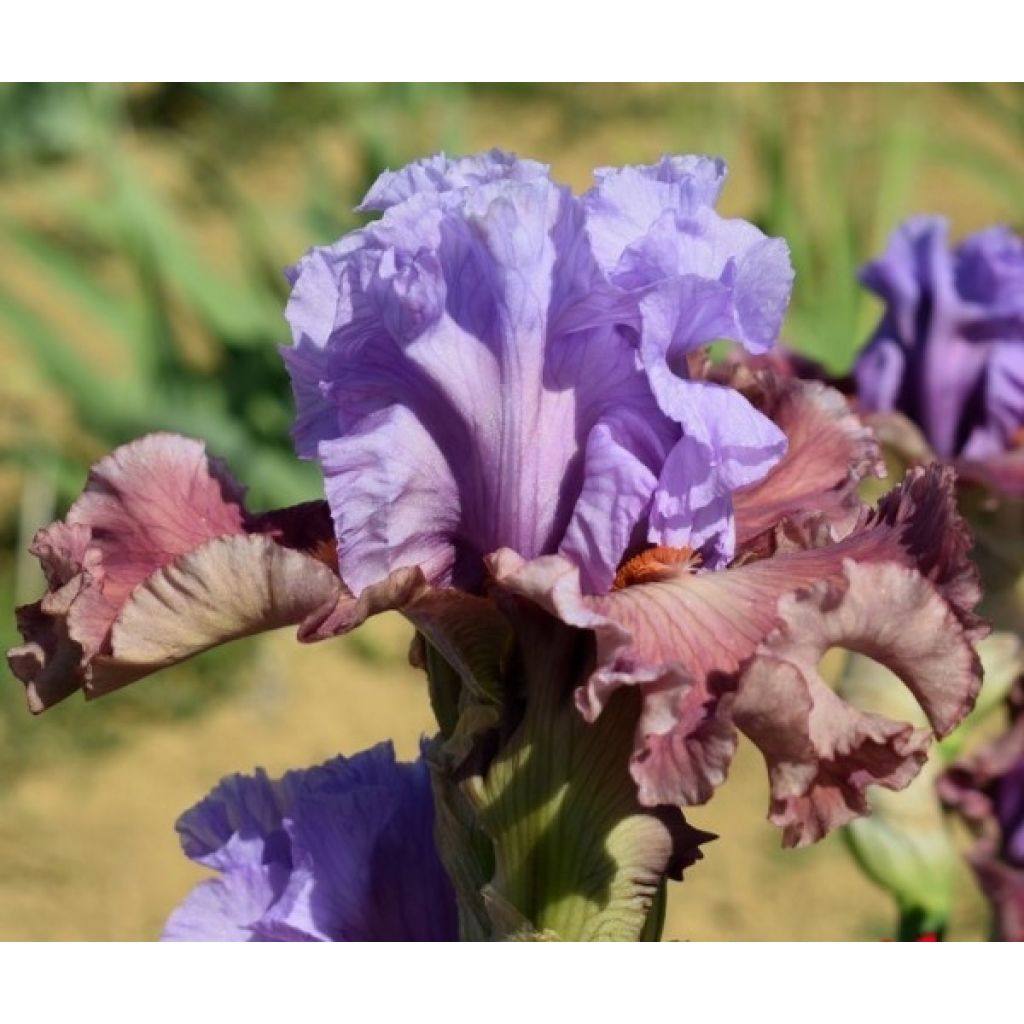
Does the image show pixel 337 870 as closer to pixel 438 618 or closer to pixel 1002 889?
pixel 438 618

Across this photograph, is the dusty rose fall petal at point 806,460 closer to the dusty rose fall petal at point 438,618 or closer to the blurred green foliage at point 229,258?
the dusty rose fall petal at point 438,618

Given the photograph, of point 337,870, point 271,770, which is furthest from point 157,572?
point 271,770

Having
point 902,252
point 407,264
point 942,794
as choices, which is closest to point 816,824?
point 407,264

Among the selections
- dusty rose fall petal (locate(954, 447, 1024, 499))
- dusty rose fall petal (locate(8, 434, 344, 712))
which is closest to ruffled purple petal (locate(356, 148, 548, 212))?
dusty rose fall petal (locate(8, 434, 344, 712))

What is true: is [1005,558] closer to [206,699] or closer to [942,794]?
[942,794]

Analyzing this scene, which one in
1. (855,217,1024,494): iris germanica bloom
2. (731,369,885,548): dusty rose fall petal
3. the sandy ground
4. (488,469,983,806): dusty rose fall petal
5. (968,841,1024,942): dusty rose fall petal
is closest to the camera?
(488,469,983,806): dusty rose fall petal

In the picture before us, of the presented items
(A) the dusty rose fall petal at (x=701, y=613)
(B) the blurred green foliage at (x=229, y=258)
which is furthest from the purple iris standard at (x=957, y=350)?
(B) the blurred green foliage at (x=229, y=258)

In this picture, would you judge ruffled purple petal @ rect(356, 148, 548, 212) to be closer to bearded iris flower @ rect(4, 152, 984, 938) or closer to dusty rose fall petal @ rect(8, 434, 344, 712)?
bearded iris flower @ rect(4, 152, 984, 938)
